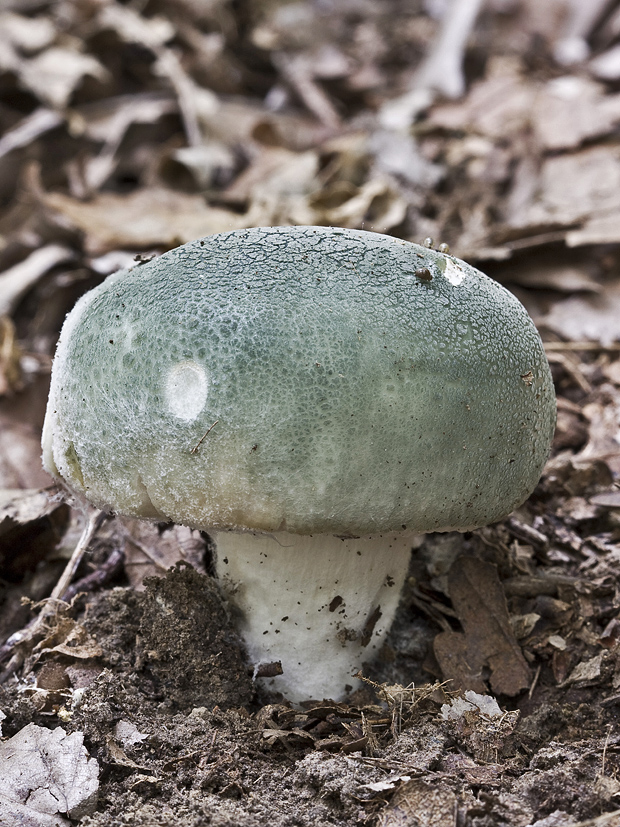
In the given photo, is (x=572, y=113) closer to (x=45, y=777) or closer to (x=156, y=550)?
(x=156, y=550)

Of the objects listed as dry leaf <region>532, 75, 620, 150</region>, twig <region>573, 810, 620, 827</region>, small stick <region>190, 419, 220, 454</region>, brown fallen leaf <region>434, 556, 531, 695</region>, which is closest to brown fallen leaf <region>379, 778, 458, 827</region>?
twig <region>573, 810, 620, 827</region>

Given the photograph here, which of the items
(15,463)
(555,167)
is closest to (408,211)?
(555,167)

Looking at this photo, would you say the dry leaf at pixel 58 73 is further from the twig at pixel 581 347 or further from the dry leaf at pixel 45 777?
the dry leaf at pixel 45 777

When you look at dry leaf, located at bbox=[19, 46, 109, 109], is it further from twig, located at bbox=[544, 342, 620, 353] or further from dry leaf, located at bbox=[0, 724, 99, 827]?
dry leaf, located at bbox=[0, 724, 99, 827]

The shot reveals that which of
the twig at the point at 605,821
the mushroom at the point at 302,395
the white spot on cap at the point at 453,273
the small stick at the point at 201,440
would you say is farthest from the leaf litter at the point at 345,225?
the white spot on cap at the point at 453,273

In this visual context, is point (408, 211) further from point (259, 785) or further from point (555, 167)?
point (259, 785)
